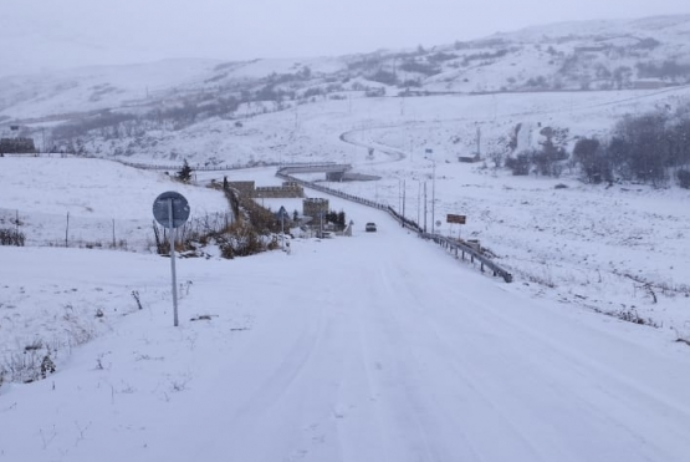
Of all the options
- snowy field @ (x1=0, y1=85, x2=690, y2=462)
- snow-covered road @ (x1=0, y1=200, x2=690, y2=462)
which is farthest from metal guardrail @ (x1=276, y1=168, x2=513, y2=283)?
snow-covered road @ (x1=0, y1=200, x2=690, y2=462)

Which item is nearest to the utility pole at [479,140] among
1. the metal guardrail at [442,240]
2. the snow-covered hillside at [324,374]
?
the metal guardrail at [442,240]

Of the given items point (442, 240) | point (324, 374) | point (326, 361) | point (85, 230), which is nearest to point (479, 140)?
point (442, 240)

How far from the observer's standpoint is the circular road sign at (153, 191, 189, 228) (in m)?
10.7

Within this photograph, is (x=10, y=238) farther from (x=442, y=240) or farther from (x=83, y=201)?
(x=442, y=240)

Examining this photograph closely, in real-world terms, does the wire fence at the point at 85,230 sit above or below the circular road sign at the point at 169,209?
below

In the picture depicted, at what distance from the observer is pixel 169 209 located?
10.7 metres

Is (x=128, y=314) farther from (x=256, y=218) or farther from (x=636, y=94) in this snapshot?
(x=636, y=94)

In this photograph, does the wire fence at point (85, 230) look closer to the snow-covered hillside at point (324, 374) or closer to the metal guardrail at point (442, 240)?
the snow-covered hillside at point (324, 374)

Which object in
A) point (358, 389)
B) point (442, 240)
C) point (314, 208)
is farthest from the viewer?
point (314, 208)

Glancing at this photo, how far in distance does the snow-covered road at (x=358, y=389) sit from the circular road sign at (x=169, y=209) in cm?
195

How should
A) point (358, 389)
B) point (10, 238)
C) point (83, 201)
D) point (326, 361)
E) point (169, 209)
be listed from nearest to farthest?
point (358, 389), point (326, 361), point (169, 209), point (10, 238), point (83, 201)

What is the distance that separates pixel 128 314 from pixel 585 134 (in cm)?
11355

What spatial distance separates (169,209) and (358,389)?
5.16 metres

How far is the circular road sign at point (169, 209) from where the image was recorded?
10.7 meters
